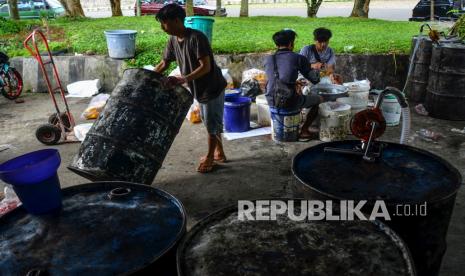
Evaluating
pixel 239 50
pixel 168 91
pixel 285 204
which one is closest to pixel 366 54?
pixel 239 50

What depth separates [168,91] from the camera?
3854 mm

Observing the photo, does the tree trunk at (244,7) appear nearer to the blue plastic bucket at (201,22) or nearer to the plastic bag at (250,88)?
the blue plastic bucket at (201,22)

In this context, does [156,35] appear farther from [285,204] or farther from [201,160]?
[285,204]

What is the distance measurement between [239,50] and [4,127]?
16.2ft

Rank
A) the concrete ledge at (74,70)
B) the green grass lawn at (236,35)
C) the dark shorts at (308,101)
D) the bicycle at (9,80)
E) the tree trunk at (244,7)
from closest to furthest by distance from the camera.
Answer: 1. the dark shorts at (308,101)
2. the bicycle at (9,80)
3. the green grass lawn at (236,35)
4. the concrete ledge at (74,70)
5. the tree trunk at (244,7)

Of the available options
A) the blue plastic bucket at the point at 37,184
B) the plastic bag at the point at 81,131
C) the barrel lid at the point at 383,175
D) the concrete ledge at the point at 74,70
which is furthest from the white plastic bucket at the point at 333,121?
the concrete ledge at the point at 74,70

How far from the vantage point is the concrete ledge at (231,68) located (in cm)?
788

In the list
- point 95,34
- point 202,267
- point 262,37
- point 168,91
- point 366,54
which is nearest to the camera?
point 202,267

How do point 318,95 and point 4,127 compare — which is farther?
point 4,127

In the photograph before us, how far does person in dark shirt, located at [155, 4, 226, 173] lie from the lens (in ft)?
13.6

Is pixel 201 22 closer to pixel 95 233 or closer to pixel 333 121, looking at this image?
pixel 333 121

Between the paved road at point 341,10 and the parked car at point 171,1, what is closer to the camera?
the parked car at point 171,1

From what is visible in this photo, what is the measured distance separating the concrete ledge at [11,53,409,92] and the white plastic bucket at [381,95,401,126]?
69.4 inches

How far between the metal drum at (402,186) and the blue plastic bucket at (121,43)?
676cm
